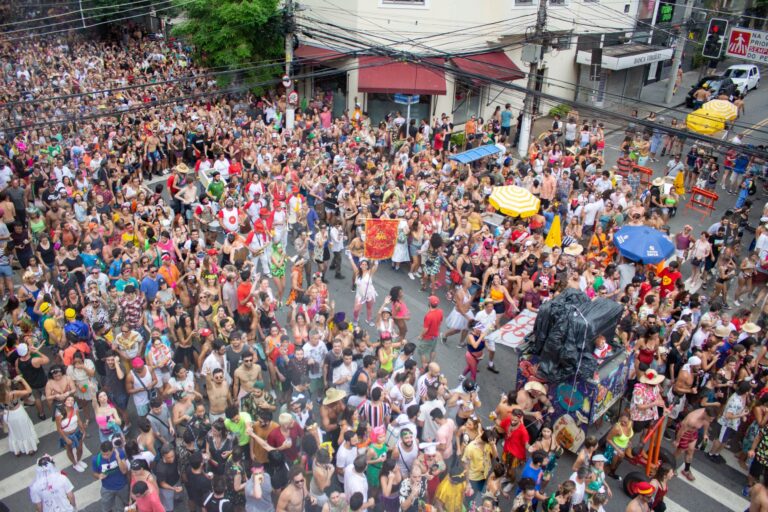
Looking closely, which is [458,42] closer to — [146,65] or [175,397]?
[146,65]

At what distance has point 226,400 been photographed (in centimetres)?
870

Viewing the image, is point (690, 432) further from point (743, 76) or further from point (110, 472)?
point (743, 76)

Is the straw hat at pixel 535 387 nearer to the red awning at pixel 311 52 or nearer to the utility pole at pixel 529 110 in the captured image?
the utility pole at pixel 529 110

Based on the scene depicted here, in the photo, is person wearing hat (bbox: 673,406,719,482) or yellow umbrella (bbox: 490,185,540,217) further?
yellow umbrella (bbox: 490,185,540,217)

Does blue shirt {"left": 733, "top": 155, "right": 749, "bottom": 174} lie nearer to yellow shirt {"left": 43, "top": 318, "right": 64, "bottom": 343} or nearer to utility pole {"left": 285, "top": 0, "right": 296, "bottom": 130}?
utility pole {"left": 285, "top": 0, "right": 296, "bottom": 130}

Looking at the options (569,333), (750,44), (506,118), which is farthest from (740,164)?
(569,333)

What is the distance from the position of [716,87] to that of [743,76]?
2.81m

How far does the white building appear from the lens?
882 inches

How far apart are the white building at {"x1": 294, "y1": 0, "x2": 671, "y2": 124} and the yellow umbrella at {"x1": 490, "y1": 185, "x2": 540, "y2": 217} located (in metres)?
8.16

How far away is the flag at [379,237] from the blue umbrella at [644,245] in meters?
4.33

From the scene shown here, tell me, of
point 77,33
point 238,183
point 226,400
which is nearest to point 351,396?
point 226,400

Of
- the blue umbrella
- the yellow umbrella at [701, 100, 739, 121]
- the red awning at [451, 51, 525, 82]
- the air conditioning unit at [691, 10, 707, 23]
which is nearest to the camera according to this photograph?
the blue umbrella

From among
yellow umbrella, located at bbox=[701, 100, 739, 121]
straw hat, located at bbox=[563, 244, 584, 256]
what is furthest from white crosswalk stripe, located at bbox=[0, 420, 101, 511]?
yellow umbrella, located at bbox=[701, 100, 739, 121]

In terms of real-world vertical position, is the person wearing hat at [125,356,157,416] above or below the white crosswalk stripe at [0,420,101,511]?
above
